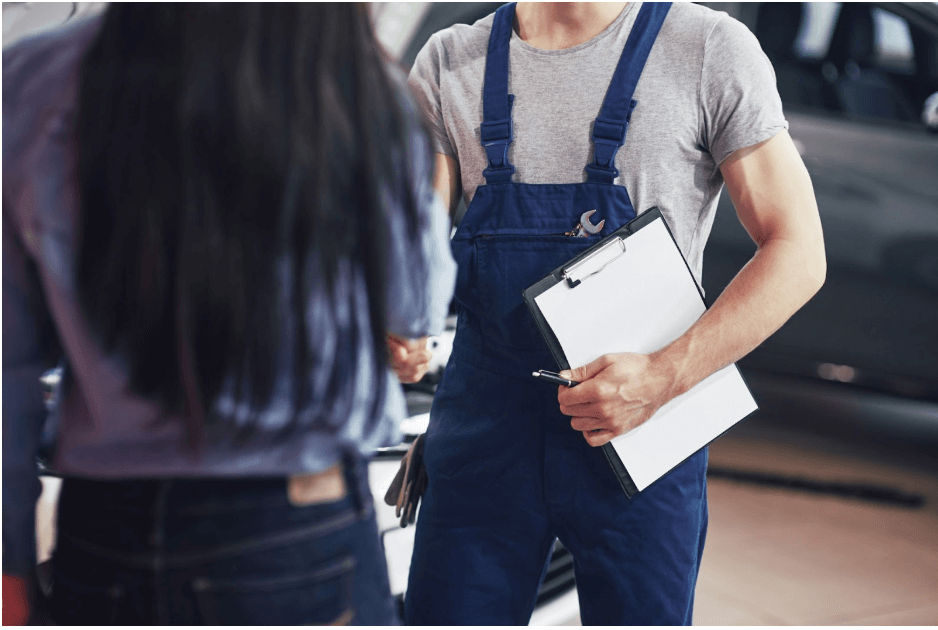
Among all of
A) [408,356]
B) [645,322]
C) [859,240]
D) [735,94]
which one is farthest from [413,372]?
[859,240]

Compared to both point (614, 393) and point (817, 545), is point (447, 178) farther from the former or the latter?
point (817, 545)

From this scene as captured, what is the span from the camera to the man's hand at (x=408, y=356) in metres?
0.90

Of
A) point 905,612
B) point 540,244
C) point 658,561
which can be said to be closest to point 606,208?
point 540,244

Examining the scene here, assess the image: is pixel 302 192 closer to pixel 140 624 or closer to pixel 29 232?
pixel 29 232

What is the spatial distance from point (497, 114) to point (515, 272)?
0.20 metres

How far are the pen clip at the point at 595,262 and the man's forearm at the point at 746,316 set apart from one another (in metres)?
0.12

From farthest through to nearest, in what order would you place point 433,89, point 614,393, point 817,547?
1. point 817,547
2. point 433,89
3. point 614,393

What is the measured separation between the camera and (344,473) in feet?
2.06

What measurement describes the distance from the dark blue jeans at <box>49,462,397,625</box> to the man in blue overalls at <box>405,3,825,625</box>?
367mm

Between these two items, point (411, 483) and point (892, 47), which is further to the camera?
point (892, 47)

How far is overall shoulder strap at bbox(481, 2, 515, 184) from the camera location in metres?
0.97

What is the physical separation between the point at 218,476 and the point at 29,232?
0.22 metres

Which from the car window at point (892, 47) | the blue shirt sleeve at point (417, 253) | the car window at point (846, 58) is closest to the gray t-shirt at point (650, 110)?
the blue shirt sleeve at point (417, 253)

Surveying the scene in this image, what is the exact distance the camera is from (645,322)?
2.99 feet
